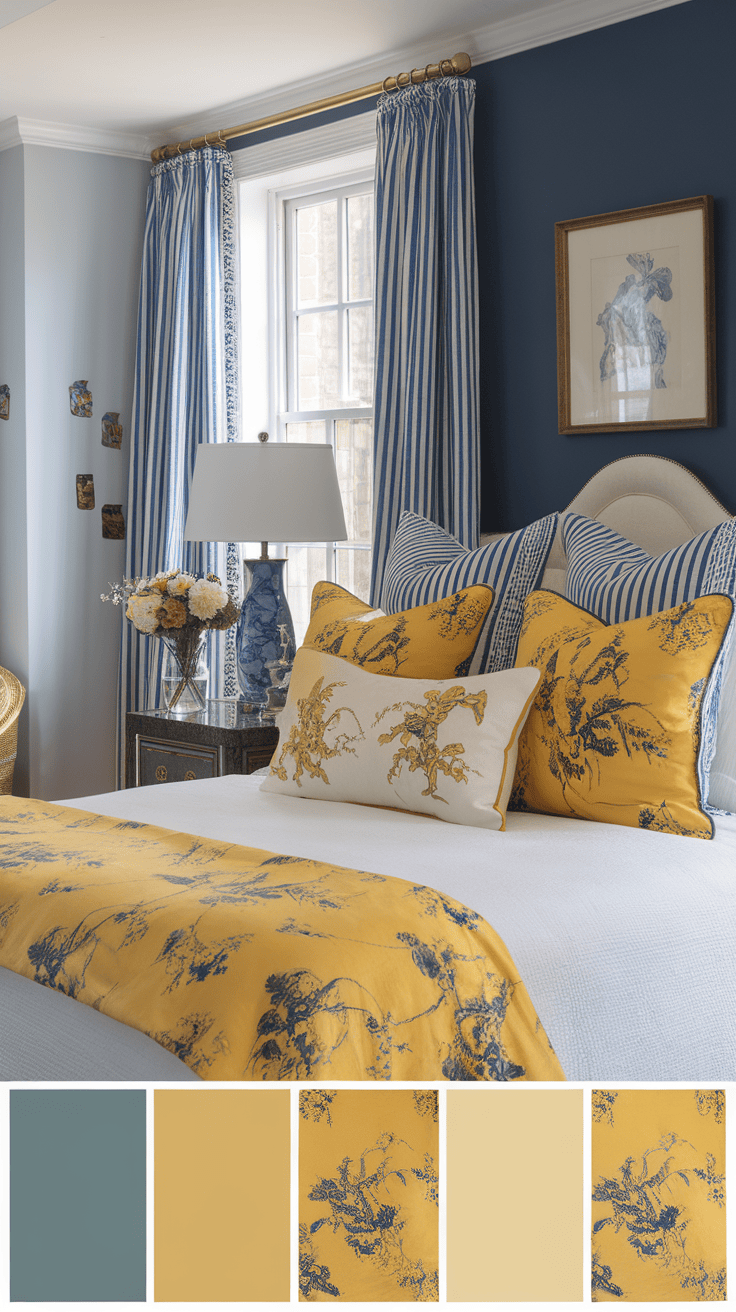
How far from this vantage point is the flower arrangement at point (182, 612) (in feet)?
12.4

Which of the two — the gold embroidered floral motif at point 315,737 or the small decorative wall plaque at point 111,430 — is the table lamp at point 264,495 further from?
the small decorative wall plaque at point 111,430

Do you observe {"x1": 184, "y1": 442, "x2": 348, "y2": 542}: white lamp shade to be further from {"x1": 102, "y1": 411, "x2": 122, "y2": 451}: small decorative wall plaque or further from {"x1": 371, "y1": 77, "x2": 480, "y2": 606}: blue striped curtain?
{"x1": 102, "y1": 411, "x2": 122, "y2": 451}: small decorative wall plaque

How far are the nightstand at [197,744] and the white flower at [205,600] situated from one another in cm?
30

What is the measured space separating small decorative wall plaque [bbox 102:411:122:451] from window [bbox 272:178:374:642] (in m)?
0.64

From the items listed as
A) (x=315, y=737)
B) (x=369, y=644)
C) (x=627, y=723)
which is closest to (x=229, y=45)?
(x=369, y=644)

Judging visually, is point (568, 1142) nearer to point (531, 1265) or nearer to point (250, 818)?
point (531, 1265)

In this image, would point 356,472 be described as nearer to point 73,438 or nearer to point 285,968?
point 73,438

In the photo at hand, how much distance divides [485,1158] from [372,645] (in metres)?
1.38

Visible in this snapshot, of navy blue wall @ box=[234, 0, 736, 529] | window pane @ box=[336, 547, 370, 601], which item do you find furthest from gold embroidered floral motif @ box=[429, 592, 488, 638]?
window pane @ box=[336, 547, 370, 601]

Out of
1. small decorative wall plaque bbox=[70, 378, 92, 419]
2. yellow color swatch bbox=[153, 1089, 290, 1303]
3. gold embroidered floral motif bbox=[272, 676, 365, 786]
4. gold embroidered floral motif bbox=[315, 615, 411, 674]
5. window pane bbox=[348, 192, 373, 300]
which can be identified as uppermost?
window pane bbox=[348, 192, 373, 300]

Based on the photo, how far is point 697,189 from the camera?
3139 millimetres

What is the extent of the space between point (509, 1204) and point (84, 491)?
3770mm

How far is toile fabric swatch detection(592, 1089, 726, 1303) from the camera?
5.19 ft

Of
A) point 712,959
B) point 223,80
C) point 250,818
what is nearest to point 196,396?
point 223,80
